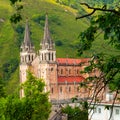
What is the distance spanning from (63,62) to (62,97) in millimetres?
10457

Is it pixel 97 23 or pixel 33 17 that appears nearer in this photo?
pixel 97 23

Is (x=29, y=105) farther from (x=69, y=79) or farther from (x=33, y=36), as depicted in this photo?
(x=33, y=36)

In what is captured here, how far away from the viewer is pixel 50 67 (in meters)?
100

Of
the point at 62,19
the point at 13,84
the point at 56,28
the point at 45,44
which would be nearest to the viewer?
the point at 45,44

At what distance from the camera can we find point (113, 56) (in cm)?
1138

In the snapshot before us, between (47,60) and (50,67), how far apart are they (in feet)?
6.64

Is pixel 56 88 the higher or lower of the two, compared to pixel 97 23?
lower

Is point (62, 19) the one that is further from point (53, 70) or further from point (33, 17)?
point (53, 70)

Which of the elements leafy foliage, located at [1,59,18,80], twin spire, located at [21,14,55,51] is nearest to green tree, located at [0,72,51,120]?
twin spire, located at [21,14,55,51]

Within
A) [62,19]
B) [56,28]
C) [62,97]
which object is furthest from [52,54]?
[62,19]

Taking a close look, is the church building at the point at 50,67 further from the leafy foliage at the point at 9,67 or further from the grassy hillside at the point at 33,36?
the leafy foliage at the point at 9,67

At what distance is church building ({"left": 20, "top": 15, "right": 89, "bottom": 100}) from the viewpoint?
327ft

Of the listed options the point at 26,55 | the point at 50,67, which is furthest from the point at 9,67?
the point at 50,67

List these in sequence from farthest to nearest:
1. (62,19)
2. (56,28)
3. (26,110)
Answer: (62,19), (56,28), (26,110)
